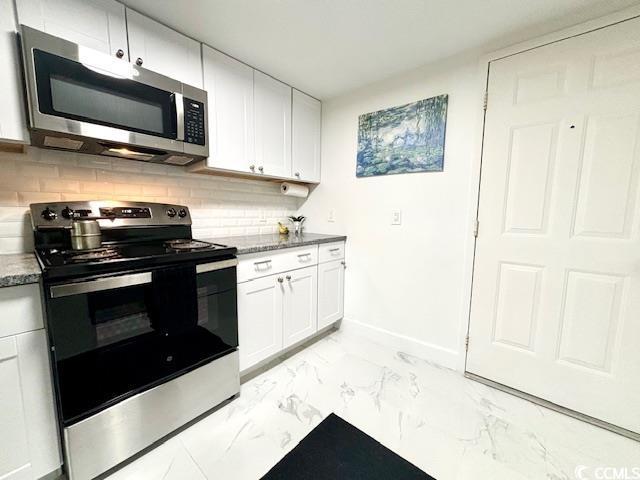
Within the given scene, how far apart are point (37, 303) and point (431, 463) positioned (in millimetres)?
1808

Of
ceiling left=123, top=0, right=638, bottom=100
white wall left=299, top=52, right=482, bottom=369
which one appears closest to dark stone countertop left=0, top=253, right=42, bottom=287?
ceiling left=123, top=0, right=638, bottom=100

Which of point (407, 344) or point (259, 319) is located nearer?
point (259, 319)

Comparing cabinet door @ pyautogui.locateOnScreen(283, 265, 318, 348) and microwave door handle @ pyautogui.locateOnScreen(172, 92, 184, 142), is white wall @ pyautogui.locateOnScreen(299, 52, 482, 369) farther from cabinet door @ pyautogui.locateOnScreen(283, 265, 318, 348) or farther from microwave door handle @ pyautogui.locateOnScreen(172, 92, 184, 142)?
microwave door handle @ pyautogui.locateOnScreen(172, 92, 184, 142)

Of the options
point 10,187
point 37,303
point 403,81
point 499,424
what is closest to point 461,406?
point 499,424

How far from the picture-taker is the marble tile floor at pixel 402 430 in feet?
4.00

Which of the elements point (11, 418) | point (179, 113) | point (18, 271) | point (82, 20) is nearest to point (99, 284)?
point (18, 271)

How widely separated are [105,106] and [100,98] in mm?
37

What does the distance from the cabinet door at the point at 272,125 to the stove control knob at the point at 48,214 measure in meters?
1.19

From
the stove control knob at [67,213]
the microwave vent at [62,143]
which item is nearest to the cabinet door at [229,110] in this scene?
the microwave vent at [62,143]

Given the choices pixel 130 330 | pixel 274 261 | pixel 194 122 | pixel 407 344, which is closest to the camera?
pixel 130 330

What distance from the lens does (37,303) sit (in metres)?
1.00

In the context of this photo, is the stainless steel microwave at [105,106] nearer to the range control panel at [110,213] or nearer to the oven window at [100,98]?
the oven window at [100,98]

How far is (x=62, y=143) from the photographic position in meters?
1.31

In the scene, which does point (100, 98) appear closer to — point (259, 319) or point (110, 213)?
point (110, 213)
